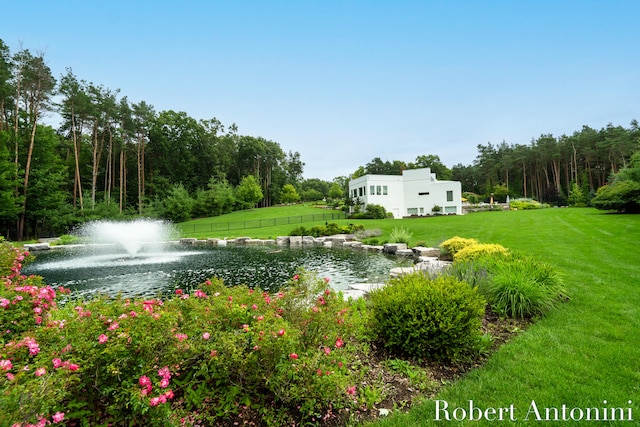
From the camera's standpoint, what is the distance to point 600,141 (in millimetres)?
43594

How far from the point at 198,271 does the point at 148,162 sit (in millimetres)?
36118

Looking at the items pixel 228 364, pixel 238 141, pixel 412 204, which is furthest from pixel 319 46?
pixel 238 141

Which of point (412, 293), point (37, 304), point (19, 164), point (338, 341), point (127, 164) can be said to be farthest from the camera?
point (127, 164)

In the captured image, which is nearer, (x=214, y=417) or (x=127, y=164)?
(x=214, y=417)

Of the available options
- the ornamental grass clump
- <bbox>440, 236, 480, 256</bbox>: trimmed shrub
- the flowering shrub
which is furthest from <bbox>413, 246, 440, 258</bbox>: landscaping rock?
the flowering shrub

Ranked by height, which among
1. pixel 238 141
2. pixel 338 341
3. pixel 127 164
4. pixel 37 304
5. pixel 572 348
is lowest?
pixel 572 348

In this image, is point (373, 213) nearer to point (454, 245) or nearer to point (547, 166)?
point (454, 245)

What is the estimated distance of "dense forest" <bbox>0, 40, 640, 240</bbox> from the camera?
22953 millimetres

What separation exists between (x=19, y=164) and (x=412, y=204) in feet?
120

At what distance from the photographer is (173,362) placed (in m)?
1.95

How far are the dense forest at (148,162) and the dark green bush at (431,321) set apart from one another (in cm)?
2822

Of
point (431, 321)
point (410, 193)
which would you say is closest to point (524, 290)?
point (431, 321)

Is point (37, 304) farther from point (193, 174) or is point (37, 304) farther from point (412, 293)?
point (193, 174)

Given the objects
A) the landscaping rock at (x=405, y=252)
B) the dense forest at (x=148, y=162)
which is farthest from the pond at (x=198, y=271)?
the dense forest at (x=148, y=162)
